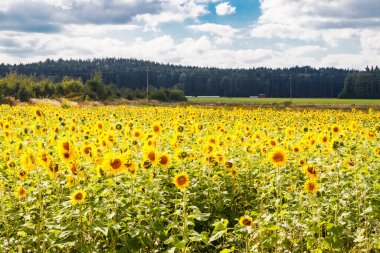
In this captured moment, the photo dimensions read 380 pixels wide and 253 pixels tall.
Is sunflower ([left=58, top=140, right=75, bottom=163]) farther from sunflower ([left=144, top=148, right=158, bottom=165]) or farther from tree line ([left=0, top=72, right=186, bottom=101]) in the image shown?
tree line ([left=0, top=72, right=186, bottom=101])

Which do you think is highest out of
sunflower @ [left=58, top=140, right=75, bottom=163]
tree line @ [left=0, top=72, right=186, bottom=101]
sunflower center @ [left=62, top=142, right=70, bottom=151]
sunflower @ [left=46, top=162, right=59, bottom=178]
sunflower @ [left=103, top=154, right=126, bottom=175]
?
tree line @ [left=0, top=72, right=186, bottom=101]

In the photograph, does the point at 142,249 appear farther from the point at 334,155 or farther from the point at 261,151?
the point at 334,155

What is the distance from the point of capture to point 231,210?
255 inches

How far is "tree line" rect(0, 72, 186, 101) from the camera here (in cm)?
4278

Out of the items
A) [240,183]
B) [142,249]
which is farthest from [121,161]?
[240,183]

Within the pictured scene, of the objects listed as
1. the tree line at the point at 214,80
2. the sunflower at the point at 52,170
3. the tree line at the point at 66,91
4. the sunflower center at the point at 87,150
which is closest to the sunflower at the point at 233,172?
the sunflower center at the point at 87,150

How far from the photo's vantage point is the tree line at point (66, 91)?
42.8 m

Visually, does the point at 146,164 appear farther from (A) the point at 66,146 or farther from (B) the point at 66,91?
(B) the point at 66,91

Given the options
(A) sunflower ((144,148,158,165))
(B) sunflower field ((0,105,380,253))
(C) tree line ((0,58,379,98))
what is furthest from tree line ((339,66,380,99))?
(A) sunflower ((144,148,158,165))

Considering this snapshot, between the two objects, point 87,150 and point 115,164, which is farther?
point 87,150

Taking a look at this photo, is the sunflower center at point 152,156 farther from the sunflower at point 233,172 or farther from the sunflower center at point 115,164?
the sunflower at point 233,172

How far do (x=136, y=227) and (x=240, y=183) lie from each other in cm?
272

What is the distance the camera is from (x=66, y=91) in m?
50.8

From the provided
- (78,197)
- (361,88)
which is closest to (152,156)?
(78,197)
